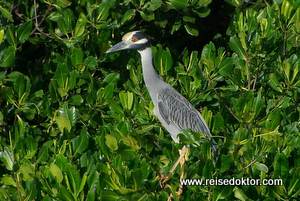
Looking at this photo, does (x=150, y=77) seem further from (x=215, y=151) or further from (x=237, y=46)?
(x=215, y=151)

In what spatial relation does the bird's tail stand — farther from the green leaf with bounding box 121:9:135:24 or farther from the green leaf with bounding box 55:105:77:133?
the green leaf with bounding box 121:9:135:24

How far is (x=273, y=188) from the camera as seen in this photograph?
4.80 metres

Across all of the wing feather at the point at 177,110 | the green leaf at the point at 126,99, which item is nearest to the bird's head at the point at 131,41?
the wing feather at the point at 177,110

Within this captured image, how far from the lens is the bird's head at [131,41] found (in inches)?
248

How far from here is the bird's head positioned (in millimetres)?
6309

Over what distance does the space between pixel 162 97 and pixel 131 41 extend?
508mm

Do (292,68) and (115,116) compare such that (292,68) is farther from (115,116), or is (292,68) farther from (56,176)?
(56,176)

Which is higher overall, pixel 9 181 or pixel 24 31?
pixel 24 31

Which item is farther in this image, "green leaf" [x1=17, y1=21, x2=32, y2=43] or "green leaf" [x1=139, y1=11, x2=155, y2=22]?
"green leaf" [x1=139, y1=11, x2=155, y2=22]

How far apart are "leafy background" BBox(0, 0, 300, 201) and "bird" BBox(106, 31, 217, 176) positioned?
8cm

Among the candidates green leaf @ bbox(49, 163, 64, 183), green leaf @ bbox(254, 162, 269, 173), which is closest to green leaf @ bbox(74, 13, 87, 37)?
green leaf @ bbox(49, 163, 64, 183)

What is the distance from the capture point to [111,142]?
16.3 ft

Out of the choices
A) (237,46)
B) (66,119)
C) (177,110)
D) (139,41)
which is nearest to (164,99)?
(177,110)

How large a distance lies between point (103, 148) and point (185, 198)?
0.62 metres
